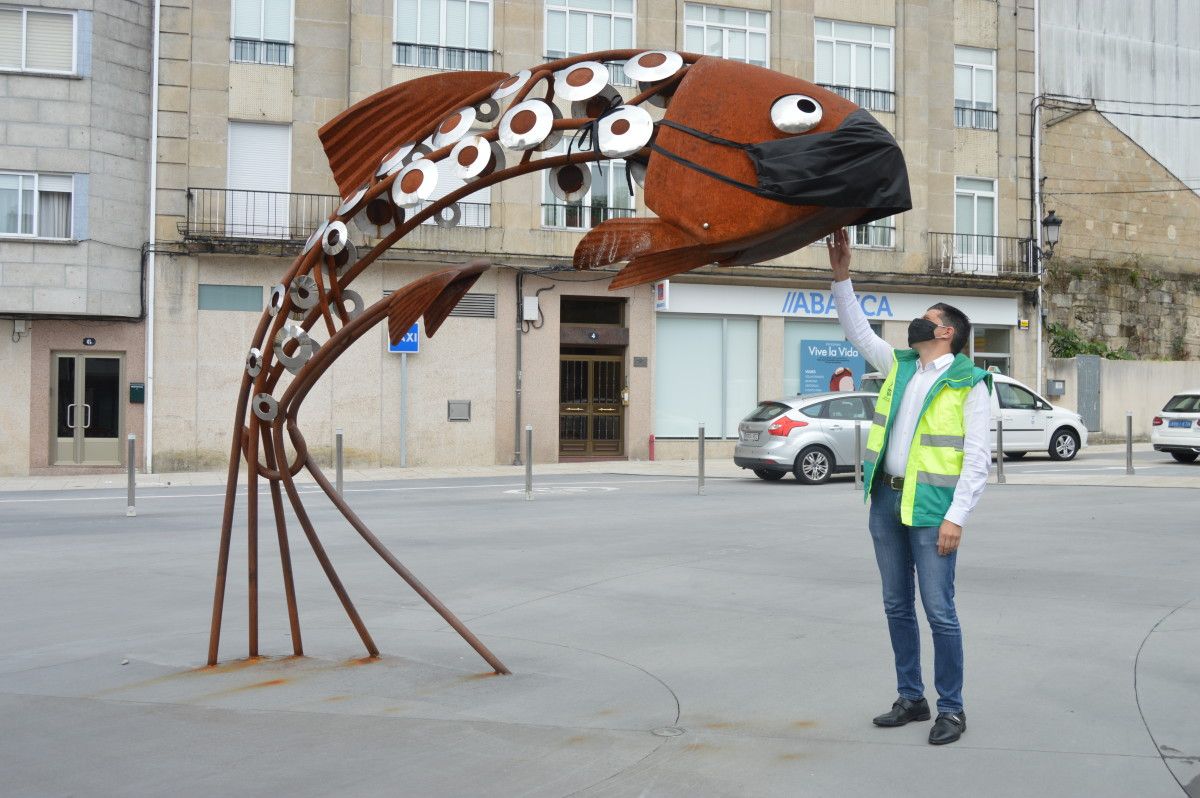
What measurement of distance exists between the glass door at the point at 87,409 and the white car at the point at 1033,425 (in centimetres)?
1733

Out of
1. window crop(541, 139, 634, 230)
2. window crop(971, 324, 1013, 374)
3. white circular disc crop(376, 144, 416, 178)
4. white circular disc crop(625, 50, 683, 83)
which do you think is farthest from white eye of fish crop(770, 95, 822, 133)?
window crop(971, 324, 1013, 374)

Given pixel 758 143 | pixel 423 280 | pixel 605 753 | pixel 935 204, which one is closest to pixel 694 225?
pixel 758 143

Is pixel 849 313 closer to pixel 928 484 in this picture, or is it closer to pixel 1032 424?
pixel 928 484

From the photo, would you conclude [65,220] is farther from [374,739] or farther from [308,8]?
[374,739]

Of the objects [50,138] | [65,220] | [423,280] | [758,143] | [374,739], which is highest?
[50,138]

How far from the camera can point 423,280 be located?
579 centimetres

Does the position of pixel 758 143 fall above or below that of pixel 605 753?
above

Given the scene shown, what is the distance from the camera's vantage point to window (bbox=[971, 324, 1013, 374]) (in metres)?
30.7

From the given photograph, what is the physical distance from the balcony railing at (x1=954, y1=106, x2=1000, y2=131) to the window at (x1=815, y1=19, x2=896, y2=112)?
2379 mm

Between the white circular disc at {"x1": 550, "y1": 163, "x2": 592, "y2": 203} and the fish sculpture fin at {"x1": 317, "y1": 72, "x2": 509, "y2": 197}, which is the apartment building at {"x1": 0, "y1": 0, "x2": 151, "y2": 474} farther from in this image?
the white circular disc at {"x1": 550, "y1": 163, "x2": 592, "y2": 203}

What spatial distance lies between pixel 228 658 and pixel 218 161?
778 inches

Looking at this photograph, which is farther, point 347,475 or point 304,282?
point 347,475

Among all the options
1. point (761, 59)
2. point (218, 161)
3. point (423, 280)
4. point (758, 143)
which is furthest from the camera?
point (761, 59)

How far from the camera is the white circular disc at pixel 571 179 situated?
6023 mm
